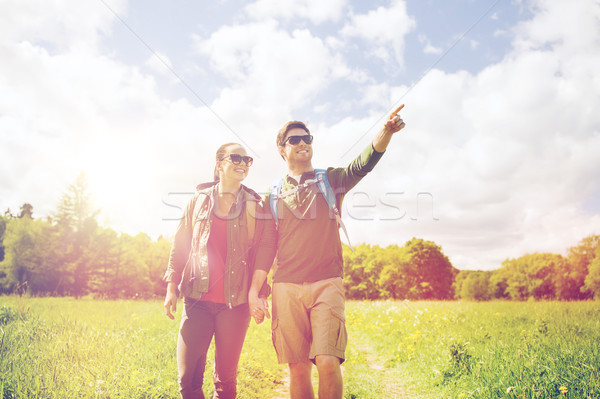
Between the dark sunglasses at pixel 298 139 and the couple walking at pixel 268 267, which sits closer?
the couple walking at pixel 268 267

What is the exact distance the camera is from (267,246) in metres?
3.63

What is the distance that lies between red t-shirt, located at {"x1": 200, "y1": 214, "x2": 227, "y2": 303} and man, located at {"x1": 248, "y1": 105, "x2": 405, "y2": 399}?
32cm

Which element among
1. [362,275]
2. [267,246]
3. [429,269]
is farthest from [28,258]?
[429,269]

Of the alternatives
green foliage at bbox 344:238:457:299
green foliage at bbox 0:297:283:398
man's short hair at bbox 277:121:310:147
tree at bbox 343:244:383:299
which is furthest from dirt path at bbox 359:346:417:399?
tree at bbox 343:244:383:299

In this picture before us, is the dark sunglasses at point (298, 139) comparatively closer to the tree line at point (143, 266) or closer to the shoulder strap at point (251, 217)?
the shoulder strap at point (251, 217)

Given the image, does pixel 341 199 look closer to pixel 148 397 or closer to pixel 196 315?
pixel 196 315

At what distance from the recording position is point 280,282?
136 inches

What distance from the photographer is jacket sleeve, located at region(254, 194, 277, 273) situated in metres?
3.60

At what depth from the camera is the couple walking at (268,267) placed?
10.5ft

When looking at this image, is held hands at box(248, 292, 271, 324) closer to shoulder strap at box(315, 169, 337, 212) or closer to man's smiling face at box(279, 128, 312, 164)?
shoulder strap at box(315, 169, 337, 212)

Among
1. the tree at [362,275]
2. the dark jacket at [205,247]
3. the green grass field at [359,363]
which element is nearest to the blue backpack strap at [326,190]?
the dark jacket at [205,247]

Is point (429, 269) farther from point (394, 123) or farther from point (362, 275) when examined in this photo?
point (394, 123)

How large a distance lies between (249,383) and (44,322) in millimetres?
4458

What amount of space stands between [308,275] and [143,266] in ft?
141
